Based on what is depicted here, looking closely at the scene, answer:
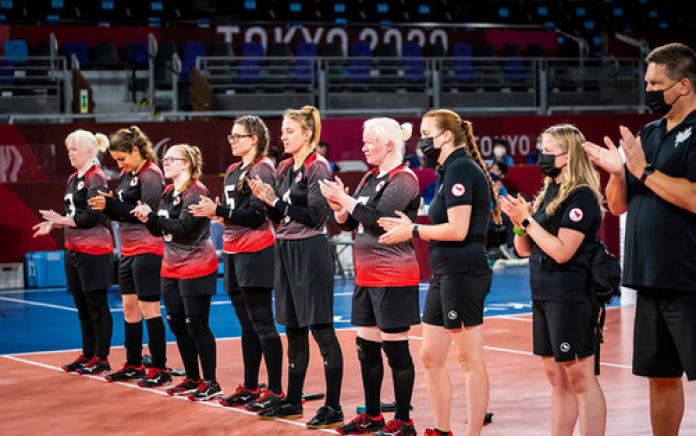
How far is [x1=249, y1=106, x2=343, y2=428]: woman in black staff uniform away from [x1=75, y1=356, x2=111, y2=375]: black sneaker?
2.73 meters

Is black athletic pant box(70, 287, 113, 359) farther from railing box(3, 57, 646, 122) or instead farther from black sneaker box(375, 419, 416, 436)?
railing box(3, 57, 646, 122)

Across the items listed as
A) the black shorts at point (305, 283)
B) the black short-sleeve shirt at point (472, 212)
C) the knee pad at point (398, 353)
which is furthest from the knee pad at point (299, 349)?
the black short-sleeve shirt at point (472, 212)

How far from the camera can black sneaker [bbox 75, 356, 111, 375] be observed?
10.5m

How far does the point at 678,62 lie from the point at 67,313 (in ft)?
36.4

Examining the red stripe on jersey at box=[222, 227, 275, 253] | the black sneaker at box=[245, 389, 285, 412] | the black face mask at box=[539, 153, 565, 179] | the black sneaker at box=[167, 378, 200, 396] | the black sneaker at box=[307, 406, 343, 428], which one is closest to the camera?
the black face mask at box=[539, 153, 565, 179]

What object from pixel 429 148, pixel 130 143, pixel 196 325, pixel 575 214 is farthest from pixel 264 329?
pixel 575 214

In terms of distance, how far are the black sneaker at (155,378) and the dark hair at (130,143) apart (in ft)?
6.39

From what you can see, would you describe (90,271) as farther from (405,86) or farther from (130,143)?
(405,86)

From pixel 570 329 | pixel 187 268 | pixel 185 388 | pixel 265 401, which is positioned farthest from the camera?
pixel 185 388

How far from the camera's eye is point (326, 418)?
7980mm

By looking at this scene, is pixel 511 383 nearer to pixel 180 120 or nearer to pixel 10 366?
pixel 10 366

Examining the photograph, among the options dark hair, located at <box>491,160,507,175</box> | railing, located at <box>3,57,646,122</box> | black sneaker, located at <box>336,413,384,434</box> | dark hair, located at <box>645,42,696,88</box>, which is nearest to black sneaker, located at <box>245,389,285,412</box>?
black sneaker, located at <box>336,413,384,434</box>

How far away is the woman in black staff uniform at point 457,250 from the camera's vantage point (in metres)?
6.79

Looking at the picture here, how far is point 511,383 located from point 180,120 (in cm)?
1253
